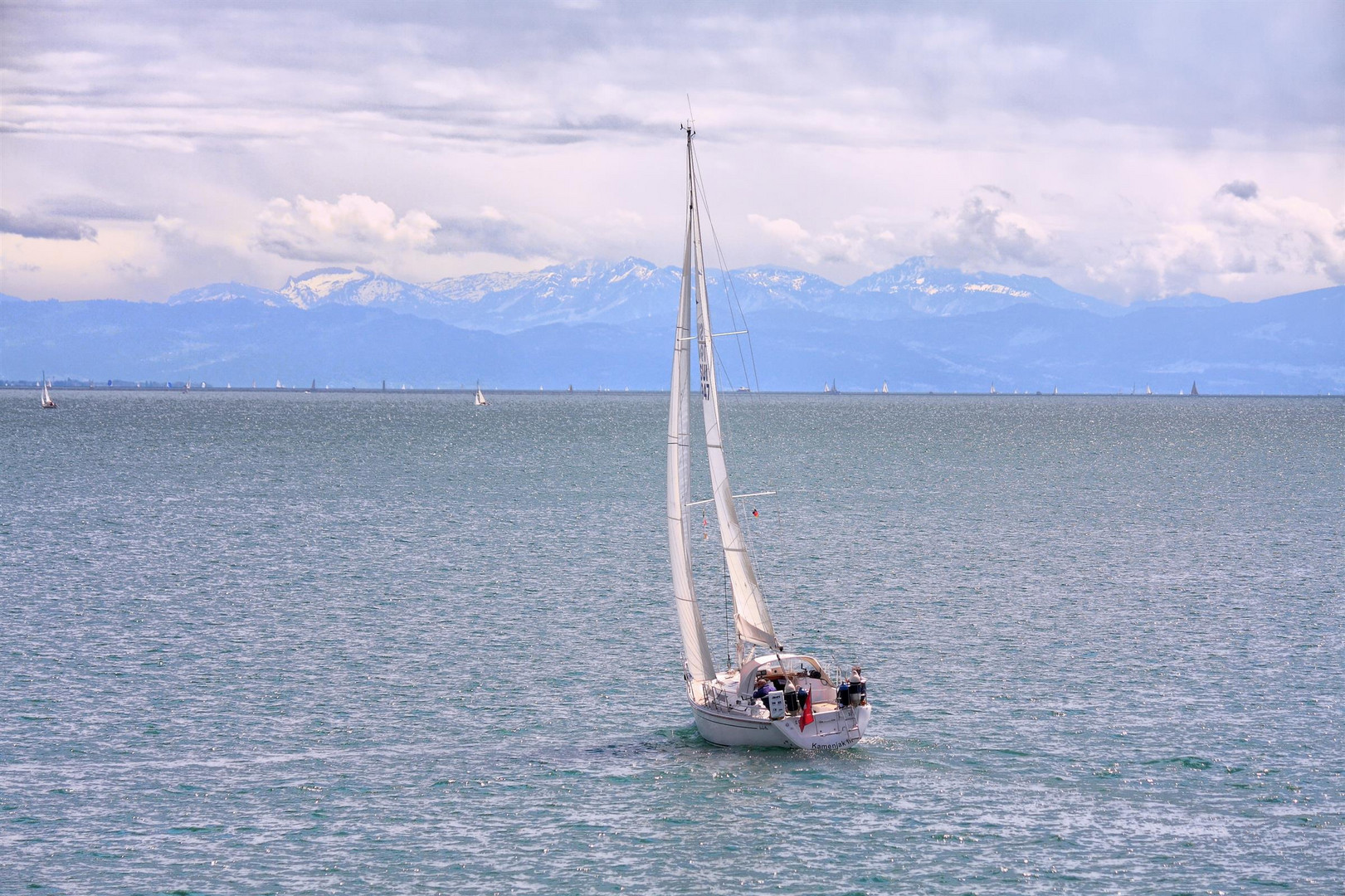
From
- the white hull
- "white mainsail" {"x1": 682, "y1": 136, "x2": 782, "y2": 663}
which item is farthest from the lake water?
"white mainsail" {"x1": 682, "y1": 136, "x2": 782, "y2": 663}

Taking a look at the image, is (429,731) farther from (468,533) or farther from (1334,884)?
(468,533)

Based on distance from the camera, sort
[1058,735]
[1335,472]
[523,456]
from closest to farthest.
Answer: [1058,735]
[1335,472]
[523,456]

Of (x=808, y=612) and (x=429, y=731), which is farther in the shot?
(x=808, y=612)

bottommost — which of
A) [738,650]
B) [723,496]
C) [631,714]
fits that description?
[631,714]

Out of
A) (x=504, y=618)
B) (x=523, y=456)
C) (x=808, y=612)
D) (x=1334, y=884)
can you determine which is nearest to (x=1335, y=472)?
(x=523, y=456)

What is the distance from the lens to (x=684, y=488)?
4481 cm

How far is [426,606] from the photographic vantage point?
228ft

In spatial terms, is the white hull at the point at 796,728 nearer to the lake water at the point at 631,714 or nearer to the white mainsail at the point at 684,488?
the lake water at the point at 631,714

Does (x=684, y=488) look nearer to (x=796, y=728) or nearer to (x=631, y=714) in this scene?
(x=796, y=728)

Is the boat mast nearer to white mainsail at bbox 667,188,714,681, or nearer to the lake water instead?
white mainsail at bbox 667,188,714,681

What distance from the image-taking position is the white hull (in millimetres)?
44188

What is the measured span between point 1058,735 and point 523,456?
14398 centimetres

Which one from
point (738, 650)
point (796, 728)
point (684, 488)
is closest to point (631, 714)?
point (738, 650)

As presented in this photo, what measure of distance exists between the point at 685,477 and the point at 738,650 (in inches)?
248
